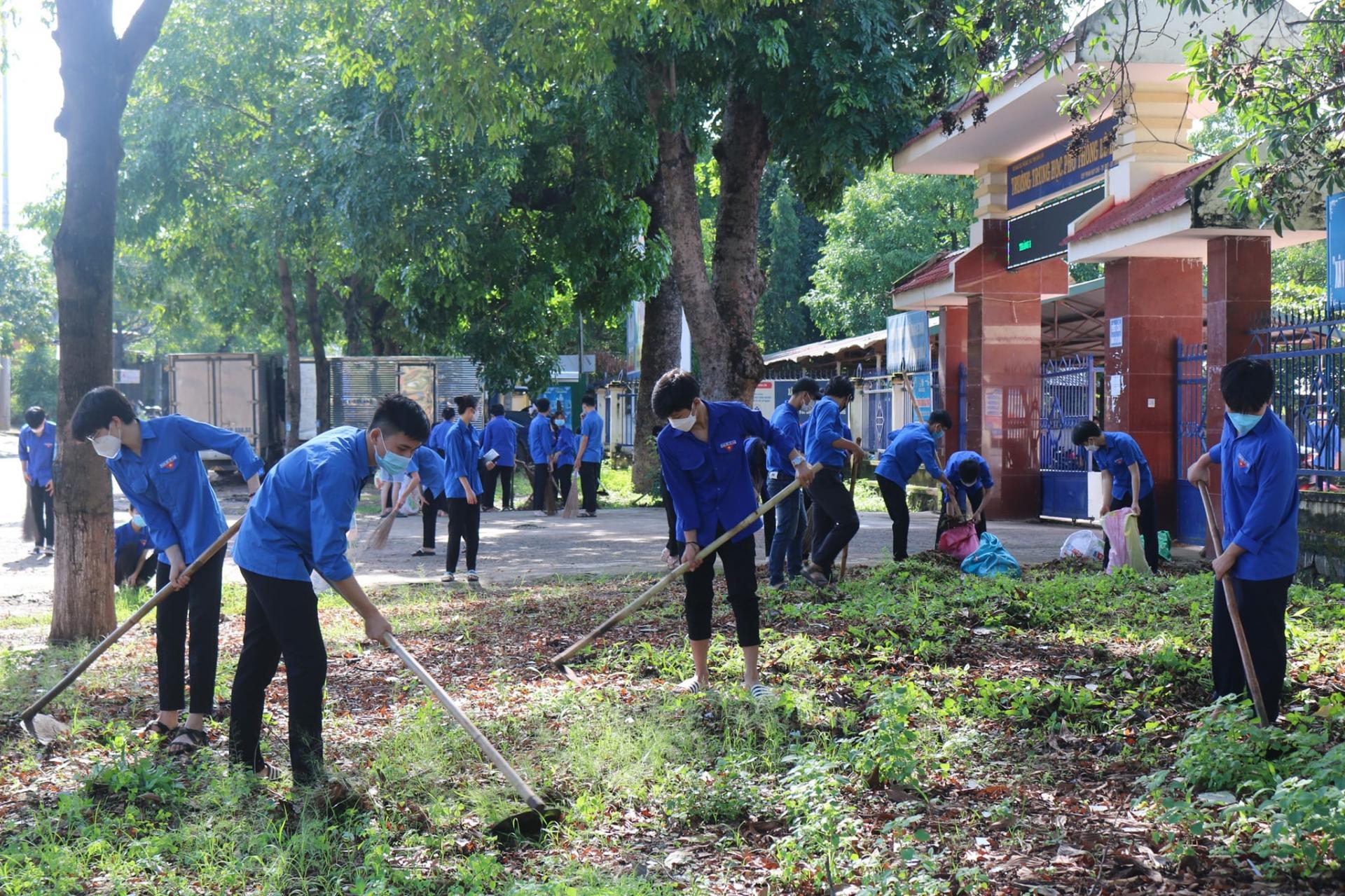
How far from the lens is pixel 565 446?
20312mm

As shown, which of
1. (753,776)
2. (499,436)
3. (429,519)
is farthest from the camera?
(499,436)

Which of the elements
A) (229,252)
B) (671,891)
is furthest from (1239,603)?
(229,252)

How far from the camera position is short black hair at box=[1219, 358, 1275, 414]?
5.18 meters

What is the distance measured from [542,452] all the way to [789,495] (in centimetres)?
951

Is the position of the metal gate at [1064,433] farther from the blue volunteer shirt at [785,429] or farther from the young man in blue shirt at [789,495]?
the blue volunteer shirt at [785,429]

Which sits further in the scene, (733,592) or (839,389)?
(839,389)

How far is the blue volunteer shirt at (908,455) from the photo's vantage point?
1080cm

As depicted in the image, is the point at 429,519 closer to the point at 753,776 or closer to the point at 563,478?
the point at 563,478

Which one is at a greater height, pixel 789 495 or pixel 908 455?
pixel 908 455

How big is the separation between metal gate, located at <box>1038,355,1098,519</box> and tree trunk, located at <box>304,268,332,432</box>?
44.0 feet

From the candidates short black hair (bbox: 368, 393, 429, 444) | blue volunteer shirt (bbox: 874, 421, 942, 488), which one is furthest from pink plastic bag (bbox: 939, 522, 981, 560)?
short black hair (bbox: 368, 393, 429, 444)

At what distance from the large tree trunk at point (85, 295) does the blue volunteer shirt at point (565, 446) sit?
39.4 ft

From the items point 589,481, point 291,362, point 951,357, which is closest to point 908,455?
point 951,357

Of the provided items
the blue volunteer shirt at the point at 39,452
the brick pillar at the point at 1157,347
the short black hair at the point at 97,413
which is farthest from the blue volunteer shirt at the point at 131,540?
the brick pillar at the point at 1157,347
